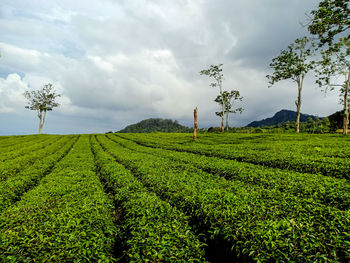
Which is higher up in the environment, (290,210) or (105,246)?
(290,210)

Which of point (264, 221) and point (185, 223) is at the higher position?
point (264, 221)

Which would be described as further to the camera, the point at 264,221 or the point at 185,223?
the point at 185,223

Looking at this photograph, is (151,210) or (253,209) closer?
(253,209)

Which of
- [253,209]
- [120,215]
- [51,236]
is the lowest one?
[120,215]

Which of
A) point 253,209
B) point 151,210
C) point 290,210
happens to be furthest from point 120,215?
point 290,210

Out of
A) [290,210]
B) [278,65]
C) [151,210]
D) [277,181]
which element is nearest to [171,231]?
[151,210]

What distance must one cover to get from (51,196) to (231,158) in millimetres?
13343

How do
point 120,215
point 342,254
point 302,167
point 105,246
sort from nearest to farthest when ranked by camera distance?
point 342,254 < point 105,246 < point 120,215 < point 302,167

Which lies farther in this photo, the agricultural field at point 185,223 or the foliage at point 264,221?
the agricultural field at point 185,223

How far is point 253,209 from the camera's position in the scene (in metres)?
5.85

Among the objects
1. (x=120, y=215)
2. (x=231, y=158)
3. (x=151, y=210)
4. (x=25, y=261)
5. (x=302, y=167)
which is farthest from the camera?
(x=231, y=158)

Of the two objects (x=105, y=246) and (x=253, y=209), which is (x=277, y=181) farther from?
(x=105, y=246)

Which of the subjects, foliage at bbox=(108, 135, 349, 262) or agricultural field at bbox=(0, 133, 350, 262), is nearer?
foliage at bbox=(108, 135, 349, 262)

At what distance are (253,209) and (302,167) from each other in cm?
783
